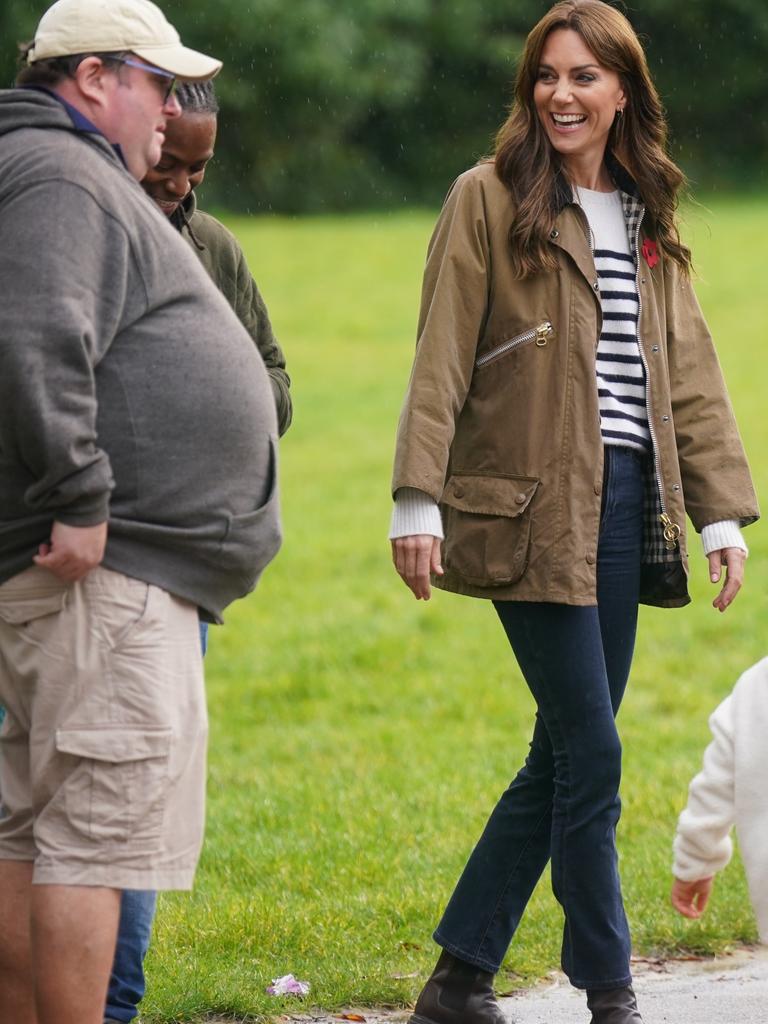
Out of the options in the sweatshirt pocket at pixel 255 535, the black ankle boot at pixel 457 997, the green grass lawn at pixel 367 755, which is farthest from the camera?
the green grass lawn at pixel 367 755

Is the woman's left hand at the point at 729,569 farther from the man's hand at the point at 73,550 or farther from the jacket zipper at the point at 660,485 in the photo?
the man's hand at the point at 73,550

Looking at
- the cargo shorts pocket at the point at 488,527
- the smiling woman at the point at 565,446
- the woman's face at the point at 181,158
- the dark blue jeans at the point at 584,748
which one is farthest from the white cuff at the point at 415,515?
the woman's face at the point at 181,158

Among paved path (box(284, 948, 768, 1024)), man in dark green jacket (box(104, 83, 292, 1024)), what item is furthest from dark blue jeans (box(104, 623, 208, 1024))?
paved path (box(284, 948, 768, 1024))

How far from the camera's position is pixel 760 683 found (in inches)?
135

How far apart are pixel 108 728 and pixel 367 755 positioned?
177 inches

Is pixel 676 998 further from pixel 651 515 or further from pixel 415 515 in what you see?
pixel 415 515

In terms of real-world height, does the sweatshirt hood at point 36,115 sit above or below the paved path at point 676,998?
above

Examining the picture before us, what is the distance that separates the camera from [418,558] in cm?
370

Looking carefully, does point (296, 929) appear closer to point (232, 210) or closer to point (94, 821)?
point (94, 821)

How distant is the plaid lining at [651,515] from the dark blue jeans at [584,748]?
0.07 feet

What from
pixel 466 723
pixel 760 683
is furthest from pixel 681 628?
pixel 760 683

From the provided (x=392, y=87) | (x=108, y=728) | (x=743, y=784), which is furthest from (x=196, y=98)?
(x=392, y=87)

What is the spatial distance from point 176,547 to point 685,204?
180cm

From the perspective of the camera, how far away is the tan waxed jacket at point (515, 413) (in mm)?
3752
